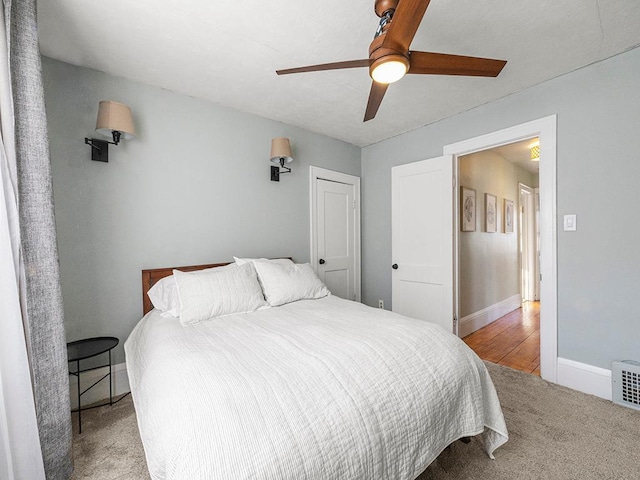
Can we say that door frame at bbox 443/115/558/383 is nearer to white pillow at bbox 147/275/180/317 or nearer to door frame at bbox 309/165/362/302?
door frame at bbox 309/165/362/302

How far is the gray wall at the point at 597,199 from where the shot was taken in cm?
202

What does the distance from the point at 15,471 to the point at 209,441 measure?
1.03 meters

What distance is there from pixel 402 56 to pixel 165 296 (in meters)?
2.12

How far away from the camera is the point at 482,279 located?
12.9 ft

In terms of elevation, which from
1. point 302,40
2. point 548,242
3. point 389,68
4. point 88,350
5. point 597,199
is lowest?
point 88,350

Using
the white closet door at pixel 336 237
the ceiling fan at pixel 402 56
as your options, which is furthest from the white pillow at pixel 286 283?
the ceiling fan at pixel 402 56

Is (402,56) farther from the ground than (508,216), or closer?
farther from the ground

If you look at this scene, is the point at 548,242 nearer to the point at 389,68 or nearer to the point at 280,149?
the point at 389,68

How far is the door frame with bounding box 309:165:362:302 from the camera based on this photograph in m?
3.40

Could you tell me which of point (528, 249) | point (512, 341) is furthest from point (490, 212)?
point (528, 249)

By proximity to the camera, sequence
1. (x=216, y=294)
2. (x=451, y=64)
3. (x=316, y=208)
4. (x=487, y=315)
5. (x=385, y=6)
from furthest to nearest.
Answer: (x=487, y=315) → (x=316, y=208) → (x=216, y=294) → (x=451, y=64) → (x=385, y=6)

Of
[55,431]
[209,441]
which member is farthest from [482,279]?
[55,431]

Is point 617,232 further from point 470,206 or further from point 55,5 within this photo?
point 55,5

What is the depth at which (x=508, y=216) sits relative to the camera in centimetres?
457
